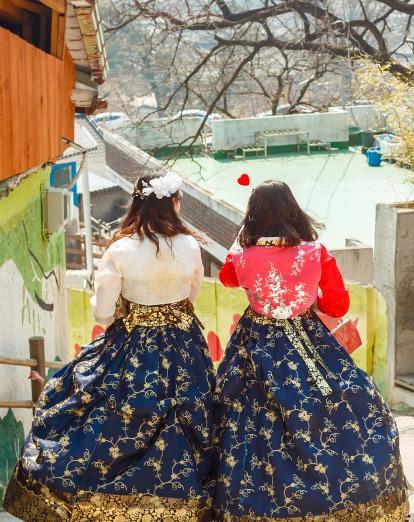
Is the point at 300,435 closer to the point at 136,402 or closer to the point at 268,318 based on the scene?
the point at 268,318

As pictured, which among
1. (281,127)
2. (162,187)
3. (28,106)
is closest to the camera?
(162,187)

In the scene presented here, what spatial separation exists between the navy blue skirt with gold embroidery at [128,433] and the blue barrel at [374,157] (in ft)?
47.6

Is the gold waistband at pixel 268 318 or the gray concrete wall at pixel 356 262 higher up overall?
the gold waistband at pixel 268 318

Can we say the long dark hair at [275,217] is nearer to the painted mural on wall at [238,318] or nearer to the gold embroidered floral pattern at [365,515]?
the gold embroidered floral pattern at [365,515]

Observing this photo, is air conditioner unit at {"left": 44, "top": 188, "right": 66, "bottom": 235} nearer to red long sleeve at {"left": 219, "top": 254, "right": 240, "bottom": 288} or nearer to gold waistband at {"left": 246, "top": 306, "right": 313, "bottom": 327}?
red long sleeve at {"left": 219, "top": 254, "right": 240, "bottom": 288}

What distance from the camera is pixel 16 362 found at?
17.3ft

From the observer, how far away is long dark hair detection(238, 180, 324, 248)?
4637 mm

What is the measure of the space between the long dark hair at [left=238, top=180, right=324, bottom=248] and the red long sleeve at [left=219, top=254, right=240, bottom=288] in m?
0.15

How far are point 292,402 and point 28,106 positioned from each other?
281 centimetres

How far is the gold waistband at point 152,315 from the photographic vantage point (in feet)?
15.2

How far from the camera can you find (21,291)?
21.0 feet

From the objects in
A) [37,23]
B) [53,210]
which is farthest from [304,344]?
[37,23]

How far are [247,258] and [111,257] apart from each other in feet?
2.33

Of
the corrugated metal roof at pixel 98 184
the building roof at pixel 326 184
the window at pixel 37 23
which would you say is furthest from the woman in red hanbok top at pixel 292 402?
the corrugated metal roof at pixel 98 184
